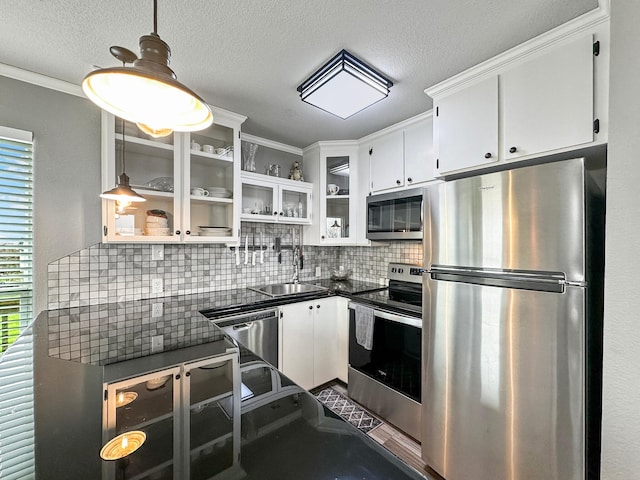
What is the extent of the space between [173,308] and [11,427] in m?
1.29

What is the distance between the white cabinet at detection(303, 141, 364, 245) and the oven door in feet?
3.13

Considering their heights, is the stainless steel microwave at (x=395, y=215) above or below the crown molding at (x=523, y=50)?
below

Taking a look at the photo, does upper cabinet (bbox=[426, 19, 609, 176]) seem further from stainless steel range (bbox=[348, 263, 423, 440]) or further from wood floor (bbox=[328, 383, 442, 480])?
wood floor (bbox=[328, 383, 442, 480])

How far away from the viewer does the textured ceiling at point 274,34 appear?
1.19 metres

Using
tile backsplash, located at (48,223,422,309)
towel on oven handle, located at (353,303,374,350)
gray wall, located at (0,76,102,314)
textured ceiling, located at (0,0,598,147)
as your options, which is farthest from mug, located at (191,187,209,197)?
towel on oven handle, located at (353,303,374,350)

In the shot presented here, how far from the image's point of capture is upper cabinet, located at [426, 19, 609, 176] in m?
1.24

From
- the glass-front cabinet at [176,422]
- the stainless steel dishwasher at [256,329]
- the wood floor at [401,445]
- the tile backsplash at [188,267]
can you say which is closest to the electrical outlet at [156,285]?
the tile backsplash at [188,267]

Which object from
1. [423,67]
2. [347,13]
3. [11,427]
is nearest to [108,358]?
A: [11,427]

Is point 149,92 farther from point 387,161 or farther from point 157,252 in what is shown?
point 387,161

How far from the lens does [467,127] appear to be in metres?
1.66

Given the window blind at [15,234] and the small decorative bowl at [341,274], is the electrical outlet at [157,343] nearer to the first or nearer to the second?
the window blind at [15,234]

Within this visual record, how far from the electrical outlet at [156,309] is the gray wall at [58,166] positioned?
61cm

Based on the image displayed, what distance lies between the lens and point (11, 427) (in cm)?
58

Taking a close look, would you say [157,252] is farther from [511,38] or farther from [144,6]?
[511,38]
